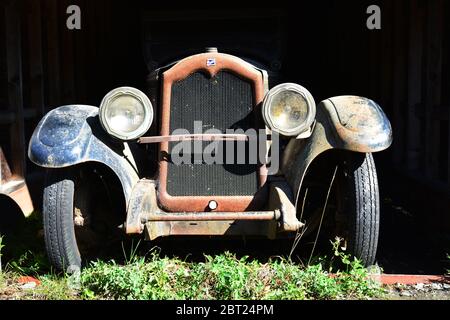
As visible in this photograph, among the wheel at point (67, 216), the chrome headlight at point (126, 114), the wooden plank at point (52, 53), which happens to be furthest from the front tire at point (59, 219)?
the wooden plank at point (52, 53)

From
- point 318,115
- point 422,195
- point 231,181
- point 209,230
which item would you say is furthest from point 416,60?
point 209,230

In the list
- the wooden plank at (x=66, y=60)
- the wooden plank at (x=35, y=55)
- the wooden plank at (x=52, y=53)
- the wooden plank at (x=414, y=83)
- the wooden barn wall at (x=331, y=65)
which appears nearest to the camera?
the wooden barn wall at (x=331, y=65)

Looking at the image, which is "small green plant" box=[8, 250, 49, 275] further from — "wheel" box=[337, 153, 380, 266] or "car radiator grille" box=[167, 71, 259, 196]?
"wheel" box=[337, 153, 380, 266]

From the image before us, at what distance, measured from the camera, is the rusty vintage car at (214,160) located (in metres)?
3.64

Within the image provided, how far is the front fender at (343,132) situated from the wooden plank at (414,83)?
6.78 ft

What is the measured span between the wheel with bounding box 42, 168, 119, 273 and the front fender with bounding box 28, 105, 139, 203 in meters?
0.14

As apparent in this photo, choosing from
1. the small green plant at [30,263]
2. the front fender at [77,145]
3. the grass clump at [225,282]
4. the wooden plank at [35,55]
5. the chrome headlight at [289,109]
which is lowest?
the small green plant at [30,263]

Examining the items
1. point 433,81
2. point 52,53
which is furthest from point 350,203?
point 52,53

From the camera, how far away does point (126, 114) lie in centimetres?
382

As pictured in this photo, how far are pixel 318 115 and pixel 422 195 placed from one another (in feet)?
6.14

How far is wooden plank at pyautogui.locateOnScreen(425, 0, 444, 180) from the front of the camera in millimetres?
5068

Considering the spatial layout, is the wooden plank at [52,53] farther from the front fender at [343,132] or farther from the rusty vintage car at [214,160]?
the front fender at [343,132]

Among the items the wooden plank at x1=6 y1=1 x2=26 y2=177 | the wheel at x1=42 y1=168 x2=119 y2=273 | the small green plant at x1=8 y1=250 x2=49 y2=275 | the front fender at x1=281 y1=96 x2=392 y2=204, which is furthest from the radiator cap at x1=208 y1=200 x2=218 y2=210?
the wooden plank at x1=6 y1=1 x2=26 y2=177

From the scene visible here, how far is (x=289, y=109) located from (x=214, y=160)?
0.63 metres
